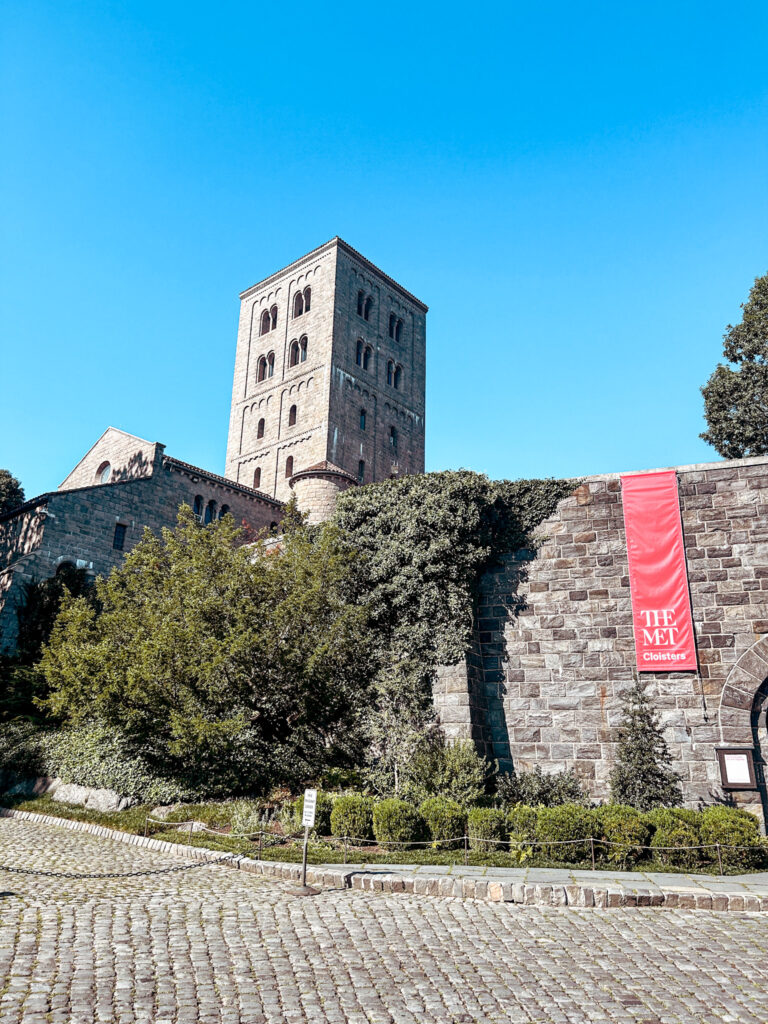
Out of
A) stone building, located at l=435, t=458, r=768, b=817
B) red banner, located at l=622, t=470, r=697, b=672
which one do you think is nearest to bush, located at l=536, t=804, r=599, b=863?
stone building, located at l=435, t=458, r=768, b=817

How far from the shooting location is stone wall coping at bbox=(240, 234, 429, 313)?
5153 cm

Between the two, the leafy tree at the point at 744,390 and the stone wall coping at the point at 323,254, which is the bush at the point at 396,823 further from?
the stone wall coping at the point at 323,254

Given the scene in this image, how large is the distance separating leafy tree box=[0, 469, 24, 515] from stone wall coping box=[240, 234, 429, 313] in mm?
25552

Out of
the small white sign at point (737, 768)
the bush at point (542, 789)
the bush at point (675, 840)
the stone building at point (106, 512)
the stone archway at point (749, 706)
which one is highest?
the stone building at point (106, 512)

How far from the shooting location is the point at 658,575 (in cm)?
1591

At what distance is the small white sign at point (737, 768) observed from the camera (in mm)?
13883

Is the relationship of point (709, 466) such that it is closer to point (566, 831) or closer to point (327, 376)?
point (566, 831)

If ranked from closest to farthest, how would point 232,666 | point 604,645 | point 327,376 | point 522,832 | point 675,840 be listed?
point 675,840 → point 522,832 → point 232,666 → point 604,645 → point 327,376

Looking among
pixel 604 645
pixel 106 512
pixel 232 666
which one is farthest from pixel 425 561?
pixel 106 512

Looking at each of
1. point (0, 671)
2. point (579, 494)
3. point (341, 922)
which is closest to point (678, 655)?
point (579, 494)

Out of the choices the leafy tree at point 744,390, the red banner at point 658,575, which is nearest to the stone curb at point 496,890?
the red banner at point 658,575

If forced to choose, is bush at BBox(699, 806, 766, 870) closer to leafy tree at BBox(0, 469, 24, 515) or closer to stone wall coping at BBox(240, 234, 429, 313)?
leafy tree at BBox(0, 469, 24, 515)

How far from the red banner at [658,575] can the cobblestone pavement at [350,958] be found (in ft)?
22.7

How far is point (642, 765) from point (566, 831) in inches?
143
